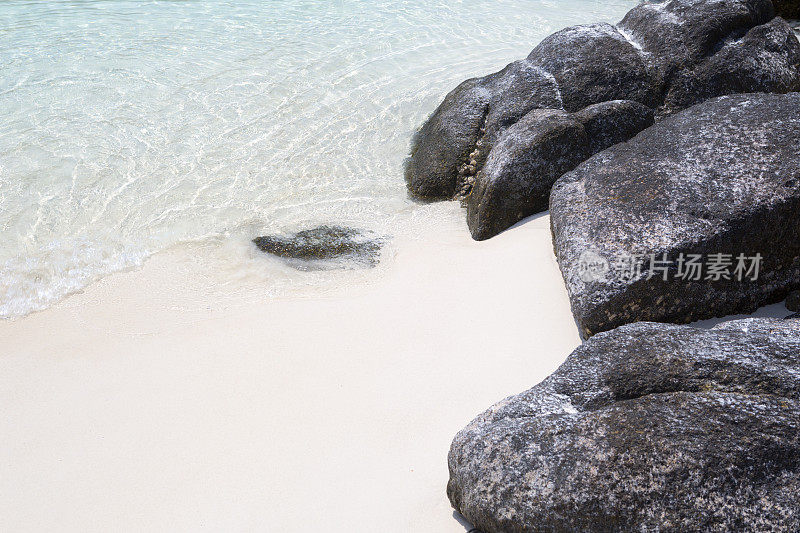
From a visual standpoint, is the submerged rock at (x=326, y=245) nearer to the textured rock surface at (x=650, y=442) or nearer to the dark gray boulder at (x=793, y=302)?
the textured rock surface at (x=650, y=442)

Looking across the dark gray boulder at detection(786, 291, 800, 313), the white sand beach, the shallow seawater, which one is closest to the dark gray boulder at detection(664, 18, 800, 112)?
the white sand beach

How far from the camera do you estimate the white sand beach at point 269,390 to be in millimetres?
2910

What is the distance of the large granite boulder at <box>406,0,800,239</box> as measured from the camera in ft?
16.0

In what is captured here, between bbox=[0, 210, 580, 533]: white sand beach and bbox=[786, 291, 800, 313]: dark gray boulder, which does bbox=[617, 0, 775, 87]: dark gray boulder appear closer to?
bbox=[0, 210, 580, 533]: white sand beach

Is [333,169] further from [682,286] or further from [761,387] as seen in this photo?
[761,387]

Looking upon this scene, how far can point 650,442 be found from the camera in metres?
2.23

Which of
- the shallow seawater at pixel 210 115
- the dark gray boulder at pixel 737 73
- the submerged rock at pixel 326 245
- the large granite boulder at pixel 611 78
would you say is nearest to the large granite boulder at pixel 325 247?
the submerged rock at pixel 326 245

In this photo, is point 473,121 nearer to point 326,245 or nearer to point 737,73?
point 326,245

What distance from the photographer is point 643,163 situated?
3.76 metres

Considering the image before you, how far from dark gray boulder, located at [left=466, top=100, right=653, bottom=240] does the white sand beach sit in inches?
8.3
